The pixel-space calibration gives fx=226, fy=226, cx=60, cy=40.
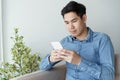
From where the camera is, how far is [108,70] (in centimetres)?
140

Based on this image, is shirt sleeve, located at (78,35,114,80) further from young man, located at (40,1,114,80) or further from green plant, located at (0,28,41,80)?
green plant, located at (0,28,41,80)

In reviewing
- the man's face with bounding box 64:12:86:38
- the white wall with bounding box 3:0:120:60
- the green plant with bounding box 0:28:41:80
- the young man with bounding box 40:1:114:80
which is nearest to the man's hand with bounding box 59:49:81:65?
the young man with bounding box 40:1:114:80

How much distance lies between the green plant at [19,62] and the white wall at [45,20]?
0.17 metres

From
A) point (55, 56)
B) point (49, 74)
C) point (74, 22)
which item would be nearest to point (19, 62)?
point (49, 74)

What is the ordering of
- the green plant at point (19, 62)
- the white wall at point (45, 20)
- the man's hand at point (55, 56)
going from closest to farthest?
the man's hand at point (55, 56), the green plant at point (19, 62), the white wall at point (45, 20)

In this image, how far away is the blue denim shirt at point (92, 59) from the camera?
1376 mm

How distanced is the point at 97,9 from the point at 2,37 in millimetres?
922

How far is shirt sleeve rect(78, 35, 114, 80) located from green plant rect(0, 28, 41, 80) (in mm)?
637

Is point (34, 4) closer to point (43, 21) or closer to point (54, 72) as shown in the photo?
point (43, 21)

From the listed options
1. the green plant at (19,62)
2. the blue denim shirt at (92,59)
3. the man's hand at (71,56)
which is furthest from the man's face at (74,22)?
the green plant at (19,62)

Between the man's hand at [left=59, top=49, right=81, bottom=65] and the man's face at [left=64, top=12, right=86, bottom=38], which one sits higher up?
the man's face at [left=64, top=12, right=86, bottom=38]

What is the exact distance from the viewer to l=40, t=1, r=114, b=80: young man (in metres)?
1.37

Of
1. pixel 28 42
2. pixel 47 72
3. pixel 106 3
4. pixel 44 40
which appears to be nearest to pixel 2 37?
pixel 28 42

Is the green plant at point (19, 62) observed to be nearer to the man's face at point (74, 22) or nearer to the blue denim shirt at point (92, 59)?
the blue denim shirt at point (92, 59)
